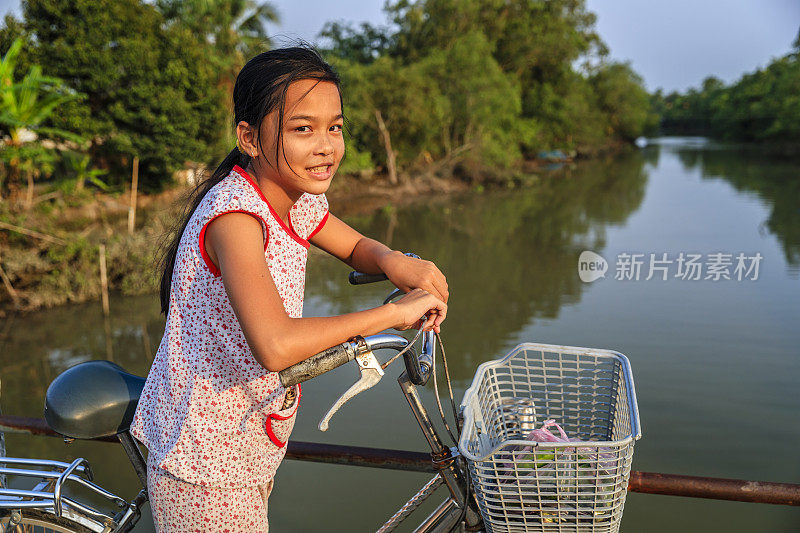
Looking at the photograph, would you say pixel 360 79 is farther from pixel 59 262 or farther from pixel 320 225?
pixel 320 225

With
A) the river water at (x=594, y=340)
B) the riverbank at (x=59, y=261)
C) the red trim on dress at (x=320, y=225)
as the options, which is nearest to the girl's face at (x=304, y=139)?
the red trim on dress at (x=320, y=225)

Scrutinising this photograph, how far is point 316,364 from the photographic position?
40.6 inches

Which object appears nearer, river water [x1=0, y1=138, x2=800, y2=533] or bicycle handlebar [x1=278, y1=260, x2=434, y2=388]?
bicycle handlebar [x1=278, y1=260, x2=434, y2=388]

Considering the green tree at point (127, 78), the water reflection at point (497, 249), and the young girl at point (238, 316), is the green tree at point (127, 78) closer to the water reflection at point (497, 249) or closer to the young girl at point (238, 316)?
the water reflection at point (497, 249)

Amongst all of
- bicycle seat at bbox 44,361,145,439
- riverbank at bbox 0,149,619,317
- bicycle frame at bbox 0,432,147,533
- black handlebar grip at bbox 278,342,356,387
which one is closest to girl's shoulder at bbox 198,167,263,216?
black handlebar grip at bbox 278,342,356,387

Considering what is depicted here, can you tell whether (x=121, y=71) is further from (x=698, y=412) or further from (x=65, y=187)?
(x=698, y=412)

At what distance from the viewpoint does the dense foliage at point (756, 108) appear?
37031 millimetres

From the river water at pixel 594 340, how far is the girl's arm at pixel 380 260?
273 cm

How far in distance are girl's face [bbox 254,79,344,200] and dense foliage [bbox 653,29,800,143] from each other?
40786mm

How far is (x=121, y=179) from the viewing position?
15227 millimetres

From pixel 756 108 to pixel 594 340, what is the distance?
4537 centimetres

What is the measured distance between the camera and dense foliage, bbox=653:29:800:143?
121 ft

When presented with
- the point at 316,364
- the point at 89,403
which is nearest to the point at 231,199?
the point at 316,364

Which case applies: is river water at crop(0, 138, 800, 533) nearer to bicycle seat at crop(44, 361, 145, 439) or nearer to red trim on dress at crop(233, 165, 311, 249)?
bicycle seat at crop(44, 361, 145, 439)
